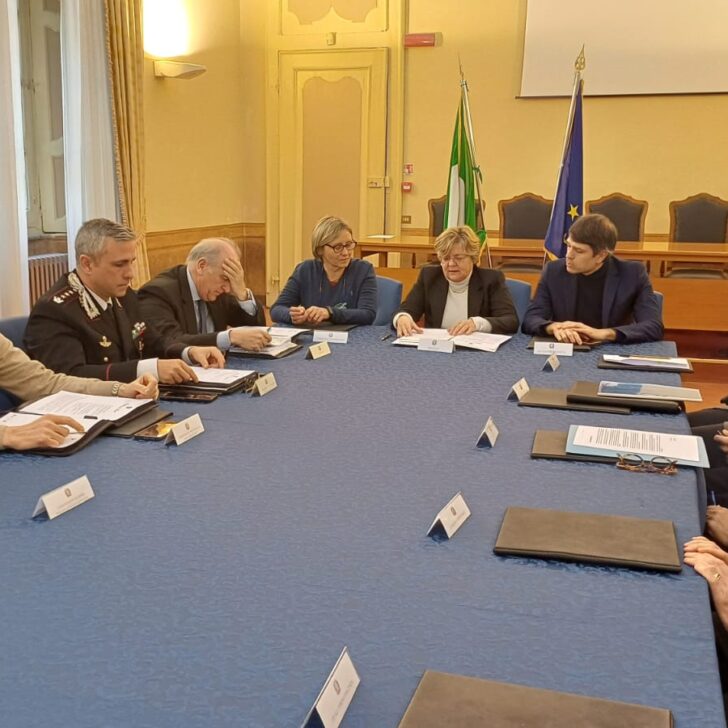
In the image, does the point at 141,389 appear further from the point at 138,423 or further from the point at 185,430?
the point at 185,430

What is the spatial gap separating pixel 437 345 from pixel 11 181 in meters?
2.90

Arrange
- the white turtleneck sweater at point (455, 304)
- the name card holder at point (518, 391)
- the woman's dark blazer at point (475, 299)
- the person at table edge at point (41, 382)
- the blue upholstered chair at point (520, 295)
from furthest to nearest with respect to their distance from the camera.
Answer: the blue upholstered chair at point (520, 295)
the white turtleneck sweater at point (455, 304)
the woman's dark blazer at point (475, 299)
the name card holder at point (518, 391)
the person at table edge at point (41, 382)

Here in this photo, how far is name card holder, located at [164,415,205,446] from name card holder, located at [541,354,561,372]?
1.35 meters

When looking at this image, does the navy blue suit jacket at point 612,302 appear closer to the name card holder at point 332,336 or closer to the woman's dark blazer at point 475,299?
the woman's dark blazer at point 475,299

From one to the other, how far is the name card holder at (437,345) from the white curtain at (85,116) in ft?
10.3

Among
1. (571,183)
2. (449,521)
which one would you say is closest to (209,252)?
(449,521)

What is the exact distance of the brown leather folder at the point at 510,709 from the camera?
1010mm

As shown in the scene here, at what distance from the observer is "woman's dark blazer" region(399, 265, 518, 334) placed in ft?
12.7

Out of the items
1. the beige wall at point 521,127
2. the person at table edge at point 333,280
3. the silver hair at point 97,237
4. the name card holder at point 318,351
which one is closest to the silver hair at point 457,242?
the person at table edge at point 333,280

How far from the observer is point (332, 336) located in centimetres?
366

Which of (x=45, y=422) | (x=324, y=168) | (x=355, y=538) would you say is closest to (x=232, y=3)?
(x=324, y=168)

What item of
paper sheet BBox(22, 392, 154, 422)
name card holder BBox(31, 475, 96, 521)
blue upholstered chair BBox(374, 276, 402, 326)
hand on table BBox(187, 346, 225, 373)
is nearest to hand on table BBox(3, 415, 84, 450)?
paper sheet BBox(22, 392, 154, 422)

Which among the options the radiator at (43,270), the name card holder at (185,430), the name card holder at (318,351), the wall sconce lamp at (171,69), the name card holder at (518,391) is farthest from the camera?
the wall sconce lamp at (171,69)

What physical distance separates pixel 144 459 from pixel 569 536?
99cm
